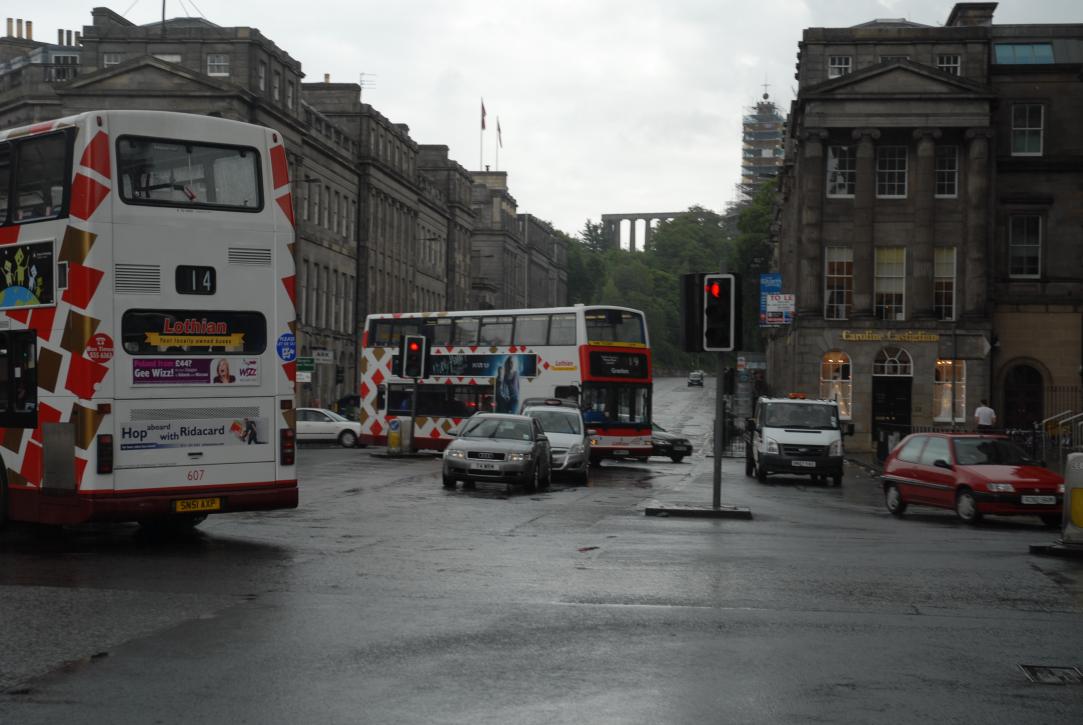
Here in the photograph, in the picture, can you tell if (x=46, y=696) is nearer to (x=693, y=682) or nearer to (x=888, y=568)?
(x=693, y=682)

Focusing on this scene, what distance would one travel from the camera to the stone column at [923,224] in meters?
58.4

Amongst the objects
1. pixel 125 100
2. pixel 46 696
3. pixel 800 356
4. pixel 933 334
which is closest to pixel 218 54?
pixel 125 100

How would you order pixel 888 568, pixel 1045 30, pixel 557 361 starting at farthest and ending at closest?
pixel 1045 30
pixel 557 361
pixel 888 568

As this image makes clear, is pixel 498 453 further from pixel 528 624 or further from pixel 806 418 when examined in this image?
pixel 528 624

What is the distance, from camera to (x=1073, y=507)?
16.2m

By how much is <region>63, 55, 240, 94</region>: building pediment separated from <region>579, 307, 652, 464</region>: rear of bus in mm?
A: 33447

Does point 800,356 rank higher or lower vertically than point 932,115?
lower

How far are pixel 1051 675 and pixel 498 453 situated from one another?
1862 centimetres

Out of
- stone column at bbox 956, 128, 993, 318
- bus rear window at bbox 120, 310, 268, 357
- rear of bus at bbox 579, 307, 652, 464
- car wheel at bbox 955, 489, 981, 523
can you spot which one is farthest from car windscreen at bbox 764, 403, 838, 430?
stone column at bbox 956, 128, 993, 318

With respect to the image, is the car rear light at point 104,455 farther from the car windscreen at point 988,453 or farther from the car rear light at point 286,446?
the car windscreen at point 988,453

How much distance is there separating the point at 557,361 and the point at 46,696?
3198 centimetres

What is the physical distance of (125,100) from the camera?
6619 cm

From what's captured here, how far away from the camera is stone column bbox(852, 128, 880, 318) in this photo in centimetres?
5869

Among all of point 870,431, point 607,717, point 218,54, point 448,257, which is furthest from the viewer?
point 448,257
